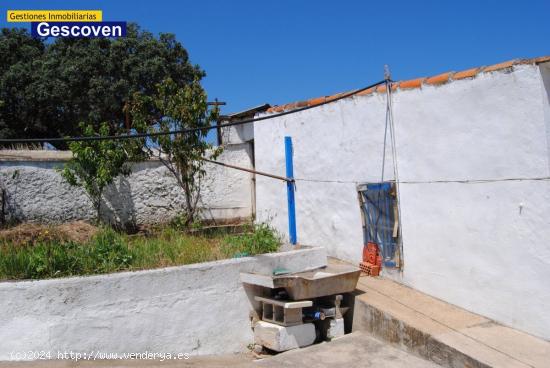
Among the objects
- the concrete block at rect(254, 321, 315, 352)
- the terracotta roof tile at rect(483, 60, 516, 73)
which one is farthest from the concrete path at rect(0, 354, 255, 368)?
the terracotta roof tile at rect(483, 60, 516, 73)

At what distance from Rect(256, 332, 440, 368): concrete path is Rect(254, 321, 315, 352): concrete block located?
0.19 metres

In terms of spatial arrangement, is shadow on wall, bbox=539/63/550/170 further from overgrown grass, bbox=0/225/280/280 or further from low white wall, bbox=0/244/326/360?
overgrown grass, bbox=0/225/280/280

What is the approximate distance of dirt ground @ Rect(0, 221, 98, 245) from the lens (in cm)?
755

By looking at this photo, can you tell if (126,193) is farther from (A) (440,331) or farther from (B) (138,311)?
(A) (440,331)

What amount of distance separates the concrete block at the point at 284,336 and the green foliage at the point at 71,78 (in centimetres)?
1335

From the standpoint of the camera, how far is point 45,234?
768cm

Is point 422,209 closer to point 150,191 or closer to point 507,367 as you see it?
point 507,367

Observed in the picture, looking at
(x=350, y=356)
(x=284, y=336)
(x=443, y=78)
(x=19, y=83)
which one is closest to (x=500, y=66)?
(x=443, y=78)

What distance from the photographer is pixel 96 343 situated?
593cm

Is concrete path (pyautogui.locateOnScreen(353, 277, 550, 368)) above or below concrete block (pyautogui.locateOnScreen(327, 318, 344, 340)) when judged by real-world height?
above

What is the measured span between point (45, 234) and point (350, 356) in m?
5.00

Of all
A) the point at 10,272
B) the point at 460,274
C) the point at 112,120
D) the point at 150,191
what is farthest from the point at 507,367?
the point at 112,120

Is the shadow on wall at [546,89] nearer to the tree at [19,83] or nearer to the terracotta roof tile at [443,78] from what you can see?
the terracotta roof tile at [443,78]

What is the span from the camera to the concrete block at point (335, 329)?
21.4ft
